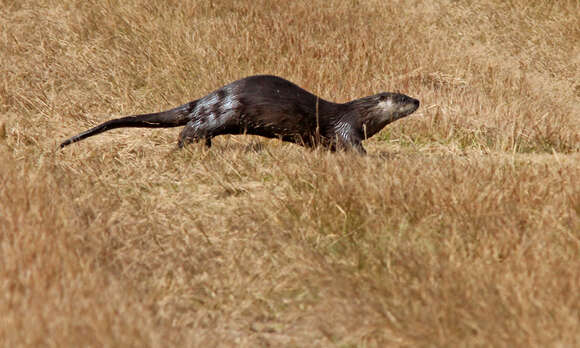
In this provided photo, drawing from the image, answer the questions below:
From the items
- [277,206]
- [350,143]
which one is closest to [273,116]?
[350,143]

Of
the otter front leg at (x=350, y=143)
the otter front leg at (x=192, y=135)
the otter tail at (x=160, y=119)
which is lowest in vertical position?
the otter front leg at (x=350, y=143)

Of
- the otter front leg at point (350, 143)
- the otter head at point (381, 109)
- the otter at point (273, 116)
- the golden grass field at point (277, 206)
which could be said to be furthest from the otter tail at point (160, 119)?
the otter head at point (381, 109)

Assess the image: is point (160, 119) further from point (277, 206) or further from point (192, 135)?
point (277, 206)

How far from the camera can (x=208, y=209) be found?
12.4 feet

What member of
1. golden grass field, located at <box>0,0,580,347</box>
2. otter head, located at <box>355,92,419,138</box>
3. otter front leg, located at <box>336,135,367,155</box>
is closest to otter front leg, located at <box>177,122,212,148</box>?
golden grass field, located at <box>0,0,580,347</box>

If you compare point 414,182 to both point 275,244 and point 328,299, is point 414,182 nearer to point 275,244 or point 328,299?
point 275,244

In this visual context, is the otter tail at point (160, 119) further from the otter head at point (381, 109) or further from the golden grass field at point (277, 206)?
the otter head at point (381, 109)

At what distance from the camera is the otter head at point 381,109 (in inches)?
190

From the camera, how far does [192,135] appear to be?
4.66 metres

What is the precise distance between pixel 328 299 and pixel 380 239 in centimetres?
50

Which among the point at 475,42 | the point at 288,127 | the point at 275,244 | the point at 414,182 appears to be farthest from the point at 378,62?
the point at 275,244

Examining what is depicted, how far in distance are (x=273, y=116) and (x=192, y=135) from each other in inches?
24.5

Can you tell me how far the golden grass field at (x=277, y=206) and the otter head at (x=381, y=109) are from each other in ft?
1.36

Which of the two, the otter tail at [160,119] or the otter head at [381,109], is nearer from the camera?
the otter tail at [160,119]
